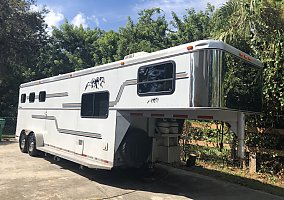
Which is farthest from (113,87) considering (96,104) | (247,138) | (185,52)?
(247,138)

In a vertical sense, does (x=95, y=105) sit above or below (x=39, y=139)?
above

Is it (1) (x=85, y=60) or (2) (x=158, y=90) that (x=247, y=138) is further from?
(1) (x=85, y=60)

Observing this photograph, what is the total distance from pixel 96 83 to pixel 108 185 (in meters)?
2.64

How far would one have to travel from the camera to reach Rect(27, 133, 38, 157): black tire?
449 inches

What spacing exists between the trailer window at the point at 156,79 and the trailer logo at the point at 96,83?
157 centimetres

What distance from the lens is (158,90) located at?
633 cm

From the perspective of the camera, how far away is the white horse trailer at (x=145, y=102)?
218 inches

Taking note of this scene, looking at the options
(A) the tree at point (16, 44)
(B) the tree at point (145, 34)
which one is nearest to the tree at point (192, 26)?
(B) the tree at point (145, 34)

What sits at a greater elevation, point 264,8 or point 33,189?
point 264,8

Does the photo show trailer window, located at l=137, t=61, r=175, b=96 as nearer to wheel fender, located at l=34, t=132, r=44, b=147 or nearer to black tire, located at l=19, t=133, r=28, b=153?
wheel fender, located at l=34, t=132, r=44, b=147

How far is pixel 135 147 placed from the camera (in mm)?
7547

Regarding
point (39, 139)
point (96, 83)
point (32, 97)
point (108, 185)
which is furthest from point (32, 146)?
point (108, 185)

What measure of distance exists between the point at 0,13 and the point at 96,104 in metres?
14.9

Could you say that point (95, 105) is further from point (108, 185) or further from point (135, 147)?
point (108, 185)
